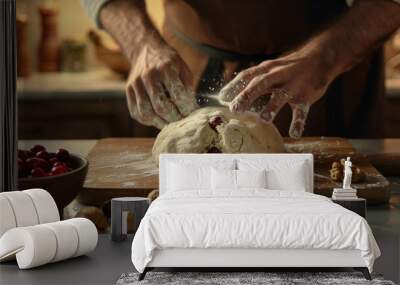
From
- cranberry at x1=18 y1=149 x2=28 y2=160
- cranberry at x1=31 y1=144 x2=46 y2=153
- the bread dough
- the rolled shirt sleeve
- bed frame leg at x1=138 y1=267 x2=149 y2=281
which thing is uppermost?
the rolled shirt sleeve

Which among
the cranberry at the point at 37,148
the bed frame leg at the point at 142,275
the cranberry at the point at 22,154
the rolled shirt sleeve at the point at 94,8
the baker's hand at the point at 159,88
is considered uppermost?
the rolled shirt sleeve at the point at 94,8

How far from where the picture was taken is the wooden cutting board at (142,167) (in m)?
7.01

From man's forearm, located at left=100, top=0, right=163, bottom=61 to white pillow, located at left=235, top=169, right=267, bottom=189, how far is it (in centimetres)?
159

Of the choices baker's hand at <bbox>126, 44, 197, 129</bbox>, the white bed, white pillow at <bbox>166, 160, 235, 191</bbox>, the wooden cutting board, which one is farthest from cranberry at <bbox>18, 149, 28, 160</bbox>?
the white bed

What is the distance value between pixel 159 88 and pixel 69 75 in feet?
2.74

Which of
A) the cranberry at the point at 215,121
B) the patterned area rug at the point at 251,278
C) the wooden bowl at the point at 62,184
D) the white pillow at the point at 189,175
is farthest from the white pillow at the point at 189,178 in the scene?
the patterned area rug at the point at 251,278

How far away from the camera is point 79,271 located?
5.19 metres

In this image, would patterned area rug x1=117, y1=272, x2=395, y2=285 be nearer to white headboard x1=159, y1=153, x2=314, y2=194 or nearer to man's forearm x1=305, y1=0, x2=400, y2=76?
white headboard x1=159, y1=153, x2=314, y2=194

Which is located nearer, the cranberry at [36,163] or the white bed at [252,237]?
the white bed at [252,237]

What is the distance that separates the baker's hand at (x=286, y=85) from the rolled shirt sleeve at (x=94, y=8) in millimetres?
1305

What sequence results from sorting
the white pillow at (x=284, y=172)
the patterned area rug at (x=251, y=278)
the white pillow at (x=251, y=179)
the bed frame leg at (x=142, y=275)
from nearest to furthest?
the patterned area rug at (x=251, y=278) < the bed frame leg at (x=142, y=275) < the white pillow at (x=251, y=179) < the white pillow at (x=284, y=172)

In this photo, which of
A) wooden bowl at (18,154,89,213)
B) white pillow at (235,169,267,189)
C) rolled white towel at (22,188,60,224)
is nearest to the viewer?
rolled white towel at (22,188,60,224)

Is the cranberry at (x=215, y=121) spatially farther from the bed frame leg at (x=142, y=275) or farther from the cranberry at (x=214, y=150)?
the bed frame leg at (x=142, y=275)

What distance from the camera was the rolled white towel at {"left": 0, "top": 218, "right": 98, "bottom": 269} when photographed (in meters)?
5.13
